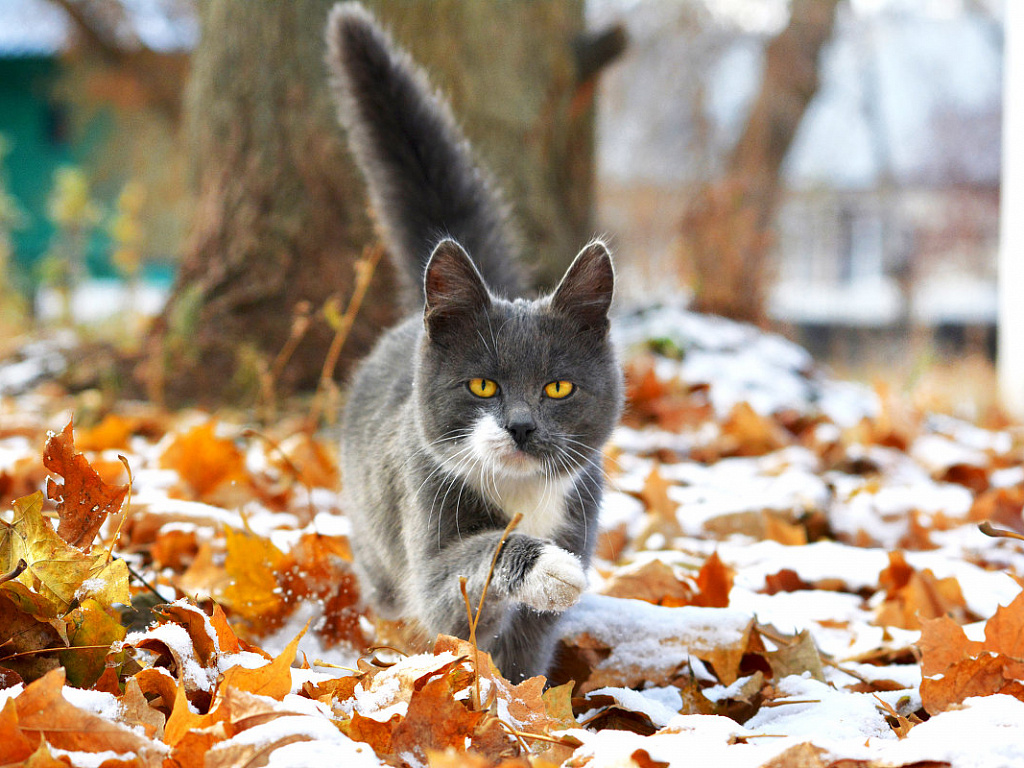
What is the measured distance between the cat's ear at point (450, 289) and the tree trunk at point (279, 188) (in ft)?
5.88

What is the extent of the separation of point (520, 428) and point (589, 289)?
381mm

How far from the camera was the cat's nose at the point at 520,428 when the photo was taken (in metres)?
1.53

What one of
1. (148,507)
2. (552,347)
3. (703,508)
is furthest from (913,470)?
(148,507)

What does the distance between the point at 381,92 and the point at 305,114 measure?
4.40 feet

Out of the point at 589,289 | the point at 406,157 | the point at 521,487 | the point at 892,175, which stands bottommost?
the point at 521,487

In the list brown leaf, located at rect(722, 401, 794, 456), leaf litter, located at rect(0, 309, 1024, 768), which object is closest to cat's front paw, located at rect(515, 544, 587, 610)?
leaf litter, located at rect(0, 309, 1024, 768)

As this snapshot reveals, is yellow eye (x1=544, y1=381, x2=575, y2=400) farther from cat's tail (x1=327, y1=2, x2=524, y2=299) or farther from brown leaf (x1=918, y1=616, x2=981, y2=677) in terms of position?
brown leaf (x1=918, y1=616, x2=981, y2=677)

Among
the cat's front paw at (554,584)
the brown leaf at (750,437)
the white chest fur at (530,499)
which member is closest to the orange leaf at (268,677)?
the cat's front paw at (554,584)

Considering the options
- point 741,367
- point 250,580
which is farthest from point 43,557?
point 741,367

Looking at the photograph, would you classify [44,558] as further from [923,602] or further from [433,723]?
[923,602]

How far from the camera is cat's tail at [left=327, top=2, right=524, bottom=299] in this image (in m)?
2.21

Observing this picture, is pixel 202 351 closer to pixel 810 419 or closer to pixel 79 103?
pixel 810 419

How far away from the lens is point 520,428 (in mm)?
1536

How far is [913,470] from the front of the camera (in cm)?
320
